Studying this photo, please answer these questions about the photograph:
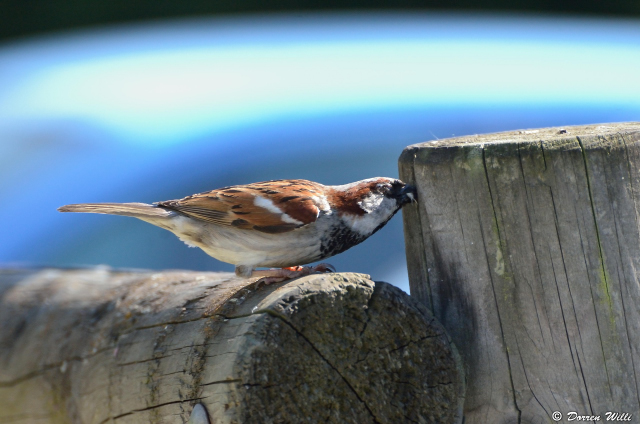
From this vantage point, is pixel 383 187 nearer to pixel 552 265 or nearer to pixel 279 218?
pixel 279 218

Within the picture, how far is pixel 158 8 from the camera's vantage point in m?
8.27

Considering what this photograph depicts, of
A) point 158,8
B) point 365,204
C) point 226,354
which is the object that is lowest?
point 226,354

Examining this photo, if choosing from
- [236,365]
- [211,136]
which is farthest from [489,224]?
[211,136]

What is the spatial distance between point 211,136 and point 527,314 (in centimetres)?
190

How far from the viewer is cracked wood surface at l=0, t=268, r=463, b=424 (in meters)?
1.56

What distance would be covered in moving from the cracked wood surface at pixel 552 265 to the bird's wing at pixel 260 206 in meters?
0.72

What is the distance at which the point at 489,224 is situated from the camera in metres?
1.76

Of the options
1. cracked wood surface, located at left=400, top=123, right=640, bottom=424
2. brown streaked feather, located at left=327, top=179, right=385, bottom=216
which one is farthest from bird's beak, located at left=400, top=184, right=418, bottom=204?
brown streaked feather, located at left=327, top=179, right=385, bottom=216

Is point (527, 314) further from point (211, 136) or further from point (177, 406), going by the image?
point (211, 136)

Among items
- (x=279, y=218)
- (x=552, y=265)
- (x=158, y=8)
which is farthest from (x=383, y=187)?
(x=158, y=8)

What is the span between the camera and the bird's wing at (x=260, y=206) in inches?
94.3

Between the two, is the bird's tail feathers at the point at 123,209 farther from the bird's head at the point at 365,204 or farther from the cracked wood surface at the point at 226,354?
the bird's head at the point at 365,204

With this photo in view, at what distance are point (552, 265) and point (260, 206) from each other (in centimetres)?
109

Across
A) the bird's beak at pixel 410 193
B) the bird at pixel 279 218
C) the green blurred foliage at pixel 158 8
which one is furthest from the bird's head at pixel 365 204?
the green blurred foliage at pixel 158 8
